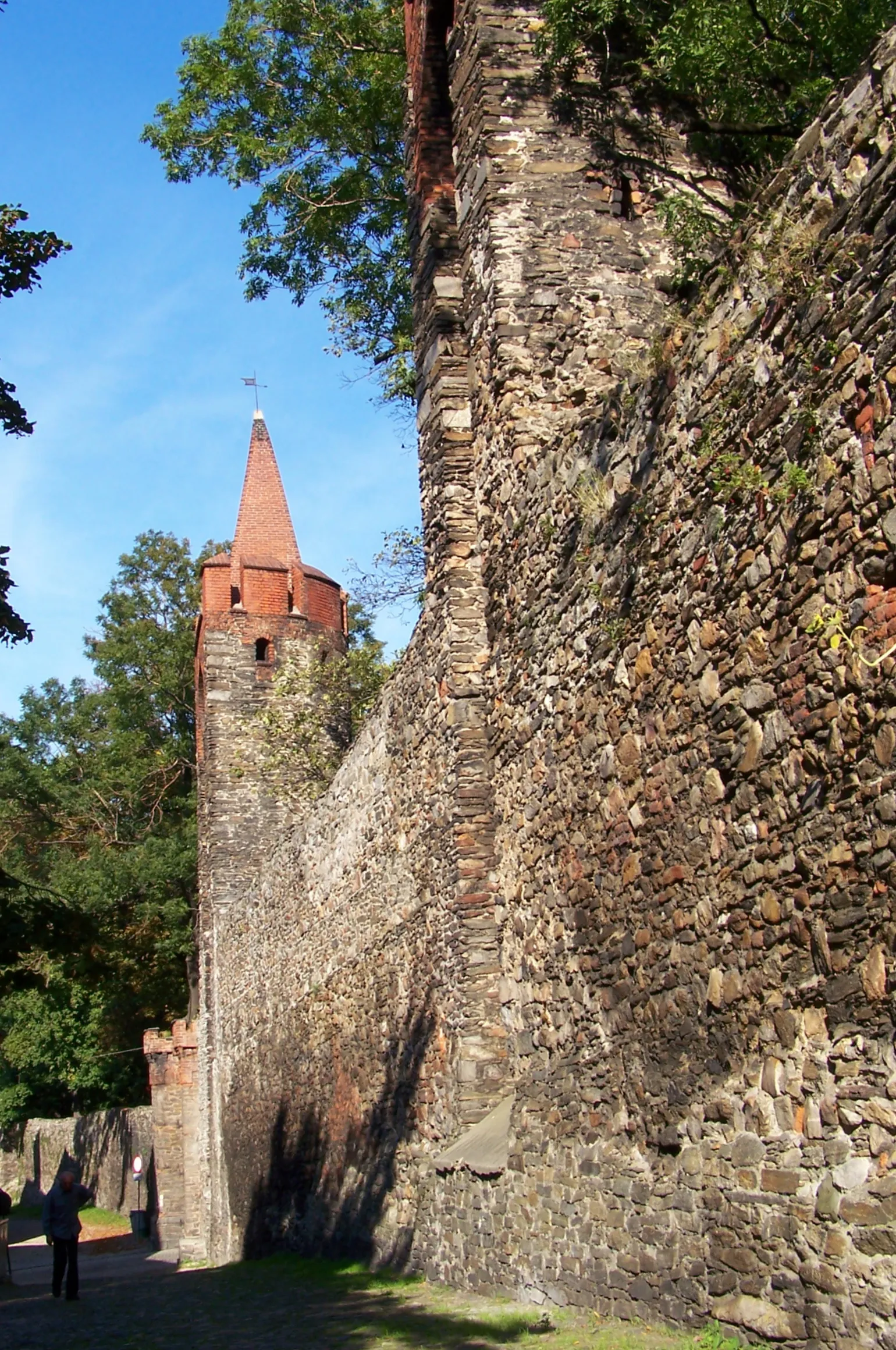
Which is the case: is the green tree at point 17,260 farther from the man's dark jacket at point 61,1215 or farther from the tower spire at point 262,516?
the tower spire at point 262,516

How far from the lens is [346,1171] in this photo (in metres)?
11.1

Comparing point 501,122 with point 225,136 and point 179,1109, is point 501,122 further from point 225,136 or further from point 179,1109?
point 179,1109

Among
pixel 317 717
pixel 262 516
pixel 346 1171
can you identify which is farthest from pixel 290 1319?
pixel 262 516

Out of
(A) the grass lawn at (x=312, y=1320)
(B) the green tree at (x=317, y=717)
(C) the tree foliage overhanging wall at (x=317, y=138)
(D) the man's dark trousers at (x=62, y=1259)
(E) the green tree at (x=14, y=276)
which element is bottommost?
(A) the grass lawn at (x=312, y=1320)

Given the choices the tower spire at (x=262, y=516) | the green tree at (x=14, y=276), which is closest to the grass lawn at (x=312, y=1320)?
the green tree at (x=14, y=276)

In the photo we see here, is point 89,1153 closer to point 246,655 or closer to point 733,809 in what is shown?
point 246,655

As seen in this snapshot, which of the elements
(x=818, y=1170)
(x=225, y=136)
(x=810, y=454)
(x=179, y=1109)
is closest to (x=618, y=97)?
(x=810, y=454)

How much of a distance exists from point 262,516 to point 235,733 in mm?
6151

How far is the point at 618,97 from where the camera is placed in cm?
909

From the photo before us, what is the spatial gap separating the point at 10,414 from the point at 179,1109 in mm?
18957

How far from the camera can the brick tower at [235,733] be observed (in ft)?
65.1

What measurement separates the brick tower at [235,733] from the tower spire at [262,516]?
4 cm

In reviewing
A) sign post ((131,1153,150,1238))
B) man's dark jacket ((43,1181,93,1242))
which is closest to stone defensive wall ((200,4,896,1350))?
man's dark jacket ((43,1181,93,1242))

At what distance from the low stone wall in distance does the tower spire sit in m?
11.8
